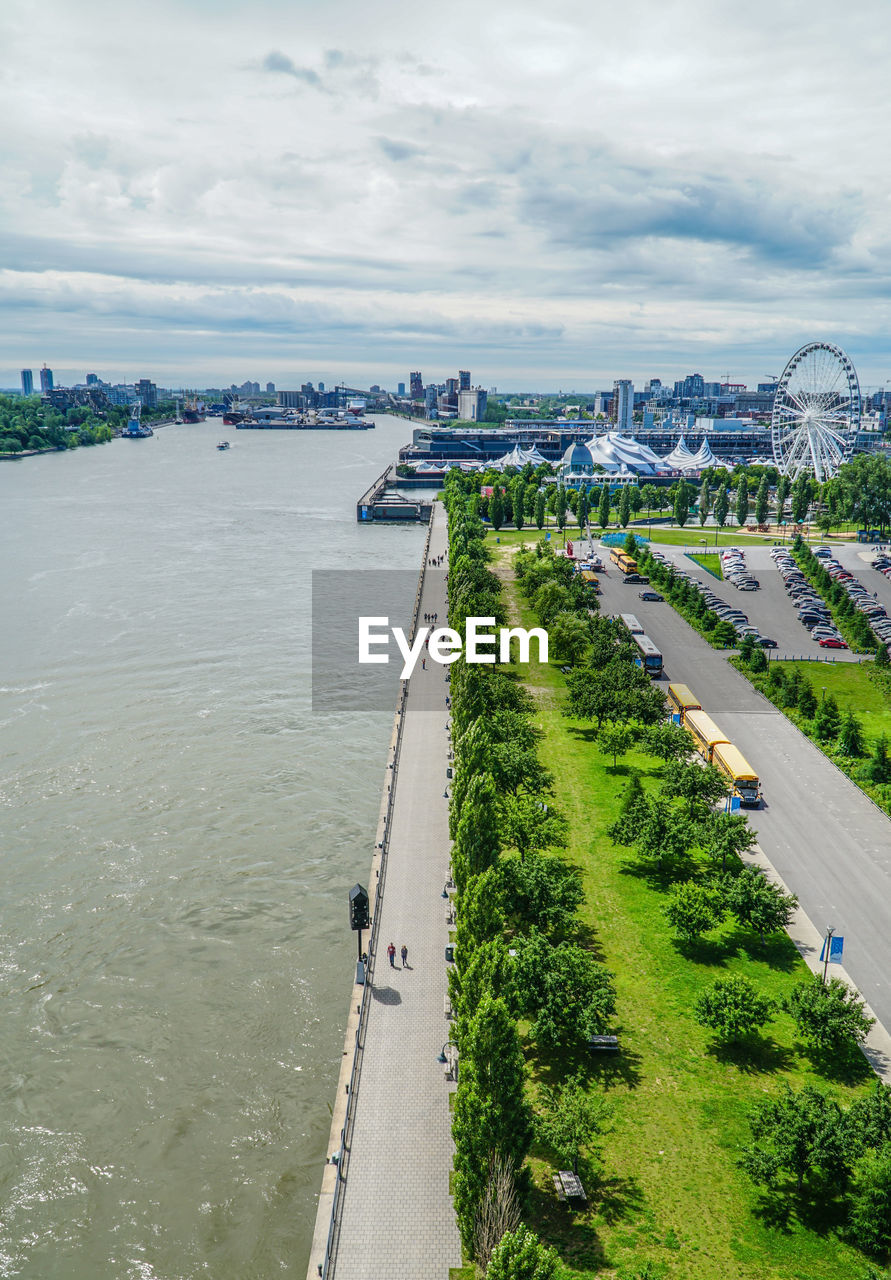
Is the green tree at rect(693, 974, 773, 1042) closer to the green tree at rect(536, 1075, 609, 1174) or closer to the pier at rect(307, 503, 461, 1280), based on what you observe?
the green tree at rect(536, 1075, 609, 1174)

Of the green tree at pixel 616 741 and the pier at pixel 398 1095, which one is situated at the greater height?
the green tree at pixel 616 741

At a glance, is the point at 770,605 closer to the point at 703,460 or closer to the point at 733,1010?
the point at 733,1010

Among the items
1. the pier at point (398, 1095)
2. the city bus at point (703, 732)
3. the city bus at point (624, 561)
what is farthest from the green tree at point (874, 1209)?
the city bus at point (624, 561)

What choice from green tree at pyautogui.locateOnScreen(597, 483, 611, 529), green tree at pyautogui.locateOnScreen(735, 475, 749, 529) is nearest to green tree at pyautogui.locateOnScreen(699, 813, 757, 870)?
green tree at pyautogui.locateOnScreen(597, 483, 611, 529)

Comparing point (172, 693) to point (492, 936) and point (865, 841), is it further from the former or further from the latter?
point (865, 841)

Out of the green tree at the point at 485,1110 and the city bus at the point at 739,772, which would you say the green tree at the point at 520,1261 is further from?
the city bus at the point at 739,772
